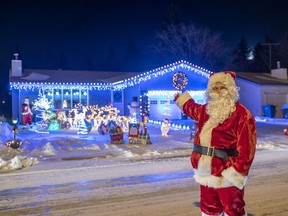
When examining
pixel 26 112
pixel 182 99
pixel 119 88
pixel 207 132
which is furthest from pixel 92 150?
pixel 119 88

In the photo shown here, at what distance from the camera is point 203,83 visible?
28.2 meters

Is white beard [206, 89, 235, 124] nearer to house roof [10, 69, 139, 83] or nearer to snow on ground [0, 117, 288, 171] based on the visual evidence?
snow on ground [0, 117, 288, 171]

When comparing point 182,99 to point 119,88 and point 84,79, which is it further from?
point 84,79

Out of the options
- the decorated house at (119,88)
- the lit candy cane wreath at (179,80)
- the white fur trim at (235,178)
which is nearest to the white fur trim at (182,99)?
the white fur trim at (235,178)

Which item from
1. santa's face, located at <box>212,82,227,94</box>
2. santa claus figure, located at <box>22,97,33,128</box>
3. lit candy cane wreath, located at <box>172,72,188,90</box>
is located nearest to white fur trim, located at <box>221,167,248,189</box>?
santa's face, located at <box>212,82,227,94</box>

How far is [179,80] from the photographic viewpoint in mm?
27547

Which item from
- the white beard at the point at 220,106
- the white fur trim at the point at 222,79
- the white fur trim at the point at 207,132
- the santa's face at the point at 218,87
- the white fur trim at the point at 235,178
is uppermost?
the white fur trim at the point at 222,79

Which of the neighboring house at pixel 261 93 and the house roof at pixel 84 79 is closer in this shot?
the house roof at pixel 84 79

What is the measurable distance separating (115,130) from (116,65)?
2470 inches

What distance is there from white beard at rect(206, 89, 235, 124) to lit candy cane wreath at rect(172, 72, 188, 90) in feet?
77.1

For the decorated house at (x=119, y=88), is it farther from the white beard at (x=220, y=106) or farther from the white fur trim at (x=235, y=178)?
the white fur trim at (x=235, y=178)

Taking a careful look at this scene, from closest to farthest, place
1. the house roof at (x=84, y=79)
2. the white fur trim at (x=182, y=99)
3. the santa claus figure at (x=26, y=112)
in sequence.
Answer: the white fur trim at (x=182, y=99) < the santa claus figure at (x=26, y=112) < the house roof at (x=84, y=79)

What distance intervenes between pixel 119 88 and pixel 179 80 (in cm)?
465

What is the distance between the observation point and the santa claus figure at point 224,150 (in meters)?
3.71
